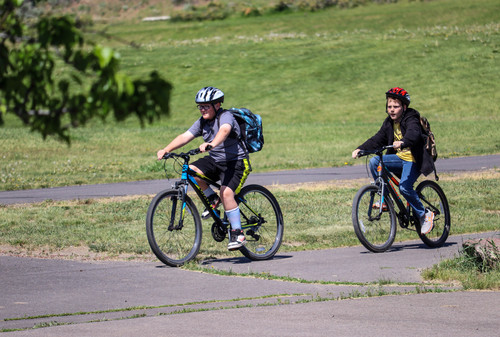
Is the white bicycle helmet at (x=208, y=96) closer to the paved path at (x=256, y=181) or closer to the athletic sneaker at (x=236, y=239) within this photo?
the athletic sneaker at (x=236, y=239)

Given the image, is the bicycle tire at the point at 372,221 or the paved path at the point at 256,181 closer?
the bicycle tire at the point at 372,221

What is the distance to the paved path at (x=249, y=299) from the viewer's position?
7.06 m

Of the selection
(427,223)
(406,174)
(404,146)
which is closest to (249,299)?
(404,146)

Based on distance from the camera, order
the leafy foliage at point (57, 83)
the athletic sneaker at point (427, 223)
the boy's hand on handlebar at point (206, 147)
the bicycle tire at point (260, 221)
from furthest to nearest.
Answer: the athletic sneaker at point (427, 223), the bicycle tire at point (260, 221), the boy's hand on handlebar at point (206, 147), the leafy foliage at point (57, 83)

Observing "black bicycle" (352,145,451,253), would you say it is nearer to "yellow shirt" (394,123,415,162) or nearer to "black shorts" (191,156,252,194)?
"yellow shirt" (394,123,415,162)

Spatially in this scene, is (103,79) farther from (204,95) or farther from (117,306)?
(204,95)

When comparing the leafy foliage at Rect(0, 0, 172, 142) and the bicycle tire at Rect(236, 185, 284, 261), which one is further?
the bicycle tire at Rect(236, 185, 284, 261)

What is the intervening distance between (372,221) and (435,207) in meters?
1.11

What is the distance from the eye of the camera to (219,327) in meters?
7.08

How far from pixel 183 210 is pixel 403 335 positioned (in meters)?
4.18

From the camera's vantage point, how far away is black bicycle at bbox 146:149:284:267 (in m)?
10.2

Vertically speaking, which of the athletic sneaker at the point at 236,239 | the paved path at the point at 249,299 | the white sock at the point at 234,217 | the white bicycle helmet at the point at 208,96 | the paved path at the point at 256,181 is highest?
the white bicycle helmet at the point at 208,96

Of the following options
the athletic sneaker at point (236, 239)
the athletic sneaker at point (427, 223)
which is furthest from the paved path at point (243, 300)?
the athletic sneaker at point (427, 223)

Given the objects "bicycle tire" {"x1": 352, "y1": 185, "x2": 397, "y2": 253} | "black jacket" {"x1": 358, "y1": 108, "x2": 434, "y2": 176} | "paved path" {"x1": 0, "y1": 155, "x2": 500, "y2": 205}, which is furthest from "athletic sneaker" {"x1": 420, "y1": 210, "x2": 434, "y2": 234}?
"paved path" {"x1": 0, "y1": 155, "x2": 500, "y2": 205}
